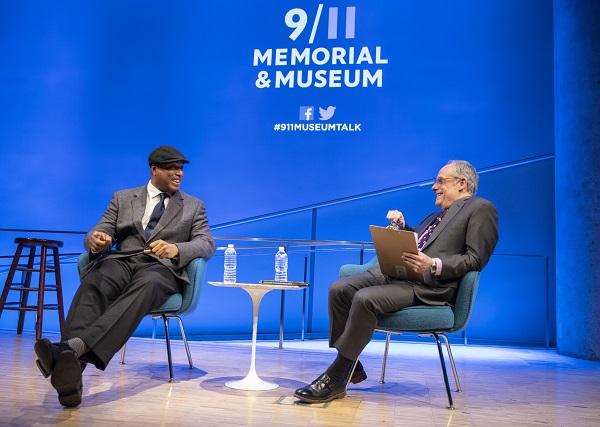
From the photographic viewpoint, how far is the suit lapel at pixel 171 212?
2.92 meters

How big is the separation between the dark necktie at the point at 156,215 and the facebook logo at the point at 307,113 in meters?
2.38

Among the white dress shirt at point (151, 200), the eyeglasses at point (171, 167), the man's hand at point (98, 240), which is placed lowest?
the man's hand at point (98, 240)

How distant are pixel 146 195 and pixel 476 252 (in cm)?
159

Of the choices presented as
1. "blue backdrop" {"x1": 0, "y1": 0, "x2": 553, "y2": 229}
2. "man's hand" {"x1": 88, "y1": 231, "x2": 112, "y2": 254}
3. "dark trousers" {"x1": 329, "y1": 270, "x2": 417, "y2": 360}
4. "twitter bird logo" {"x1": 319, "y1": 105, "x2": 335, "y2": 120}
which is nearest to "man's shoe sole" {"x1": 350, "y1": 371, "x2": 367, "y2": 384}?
"dark trousers" {"x1": 329, "y1": 270, "x2": 417, "y2": 360}

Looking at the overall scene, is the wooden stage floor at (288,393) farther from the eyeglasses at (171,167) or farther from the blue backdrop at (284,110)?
the blue backdrop at (284,110)

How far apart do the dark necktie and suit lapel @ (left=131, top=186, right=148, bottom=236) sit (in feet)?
0.11

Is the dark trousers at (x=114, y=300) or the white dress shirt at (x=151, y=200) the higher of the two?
the white dress shirt at (x=151, y=200)

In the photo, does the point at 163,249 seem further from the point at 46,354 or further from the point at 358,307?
the point at 358,307

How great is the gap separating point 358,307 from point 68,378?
108 centimetres

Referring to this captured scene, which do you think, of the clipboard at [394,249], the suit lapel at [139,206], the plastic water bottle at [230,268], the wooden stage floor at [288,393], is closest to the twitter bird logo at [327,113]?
the wooden stage floor at [288,393]

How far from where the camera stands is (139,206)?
297 centimetres

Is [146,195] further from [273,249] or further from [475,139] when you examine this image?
[475,139]

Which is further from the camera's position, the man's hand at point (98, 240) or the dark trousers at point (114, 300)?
the man's hand at point (98, 240)

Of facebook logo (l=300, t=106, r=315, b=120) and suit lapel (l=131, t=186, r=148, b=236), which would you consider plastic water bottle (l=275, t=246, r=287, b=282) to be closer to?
suit lapel (l=131, t=186, r=148, b=236)
